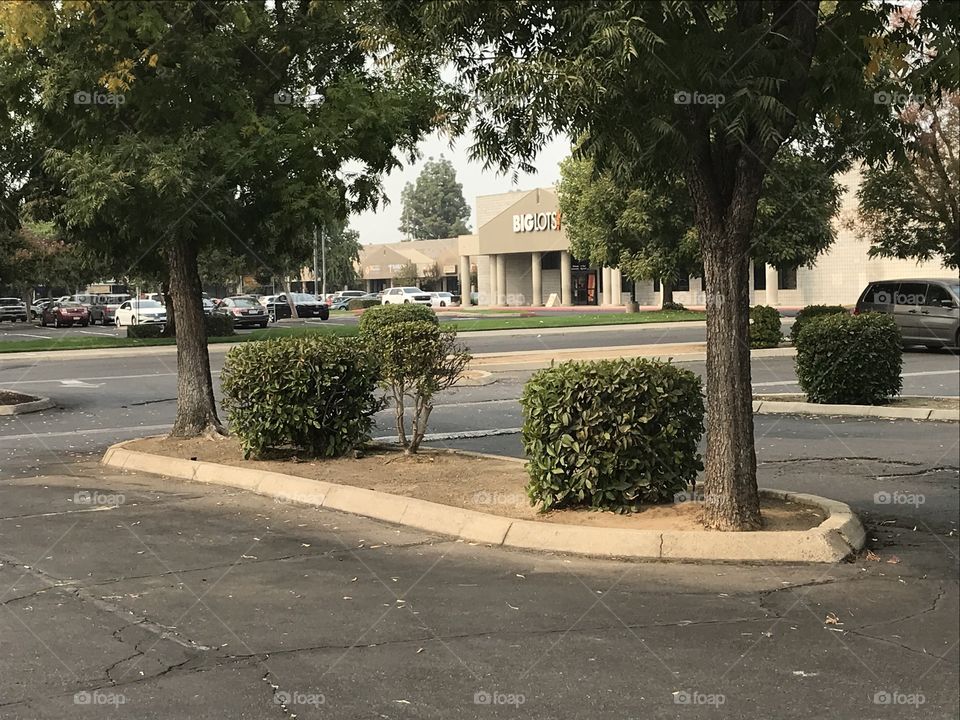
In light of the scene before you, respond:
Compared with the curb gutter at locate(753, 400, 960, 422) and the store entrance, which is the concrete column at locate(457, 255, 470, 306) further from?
the curb gutter at locate(753, 400, 960, 422)

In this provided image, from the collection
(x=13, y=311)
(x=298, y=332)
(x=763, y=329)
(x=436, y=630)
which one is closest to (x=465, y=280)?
(x=13, y=311)

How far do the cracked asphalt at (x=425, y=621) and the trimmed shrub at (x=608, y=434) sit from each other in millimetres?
900

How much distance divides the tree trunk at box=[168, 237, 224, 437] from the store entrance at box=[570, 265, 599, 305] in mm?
59768

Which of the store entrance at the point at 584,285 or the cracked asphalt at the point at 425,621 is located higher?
the store entrance at the point at 584,285

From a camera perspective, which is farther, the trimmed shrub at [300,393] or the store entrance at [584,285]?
the store entrance at [584,285]

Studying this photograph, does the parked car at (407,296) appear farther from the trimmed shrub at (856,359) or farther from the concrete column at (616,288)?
the trimmed shrub at (856,359)

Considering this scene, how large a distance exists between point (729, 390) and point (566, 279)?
63105mm

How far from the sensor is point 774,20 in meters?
7.86

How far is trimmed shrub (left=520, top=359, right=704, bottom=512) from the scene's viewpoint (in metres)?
8.11

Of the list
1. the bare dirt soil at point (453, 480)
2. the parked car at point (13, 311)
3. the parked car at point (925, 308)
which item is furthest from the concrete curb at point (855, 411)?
the parked car at point (13, 311)

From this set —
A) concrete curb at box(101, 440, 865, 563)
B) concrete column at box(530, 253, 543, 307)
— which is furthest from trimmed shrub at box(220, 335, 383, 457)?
concrete column at box(530, 253, 543, 307)

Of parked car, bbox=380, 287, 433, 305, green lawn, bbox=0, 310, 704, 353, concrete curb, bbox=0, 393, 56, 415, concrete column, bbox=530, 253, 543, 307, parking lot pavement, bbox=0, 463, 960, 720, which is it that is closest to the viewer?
parking lot pavement, bbox=0, 463, 960, 720

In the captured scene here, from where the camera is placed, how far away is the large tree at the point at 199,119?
36.0 ft

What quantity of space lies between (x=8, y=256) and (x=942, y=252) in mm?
31819
